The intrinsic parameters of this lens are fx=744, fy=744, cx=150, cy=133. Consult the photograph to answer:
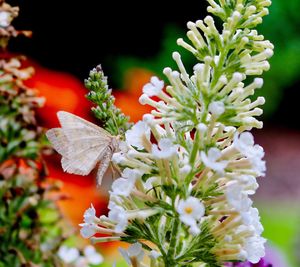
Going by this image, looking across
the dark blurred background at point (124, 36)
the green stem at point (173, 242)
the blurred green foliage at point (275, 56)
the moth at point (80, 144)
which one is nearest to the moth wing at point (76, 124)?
the moth at point (80, 144)

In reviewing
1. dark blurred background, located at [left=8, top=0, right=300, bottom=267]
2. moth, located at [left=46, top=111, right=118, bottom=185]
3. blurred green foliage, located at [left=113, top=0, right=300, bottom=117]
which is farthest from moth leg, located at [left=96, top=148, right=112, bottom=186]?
blurred green foliage, located at [left=113, top=0, right=300, bottom=117]

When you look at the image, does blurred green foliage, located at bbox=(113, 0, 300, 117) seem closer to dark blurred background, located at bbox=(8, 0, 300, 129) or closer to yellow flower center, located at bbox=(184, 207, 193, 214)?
dark blurred background, located at bbox=(8, 0, 300, 129)

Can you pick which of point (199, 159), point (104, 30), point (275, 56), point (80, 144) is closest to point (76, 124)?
point (80, 144)

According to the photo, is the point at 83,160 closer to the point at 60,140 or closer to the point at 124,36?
the point at 60,140

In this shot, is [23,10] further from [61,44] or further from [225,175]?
[225,175]

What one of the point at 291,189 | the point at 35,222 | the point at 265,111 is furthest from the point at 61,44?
the point at 35,222
